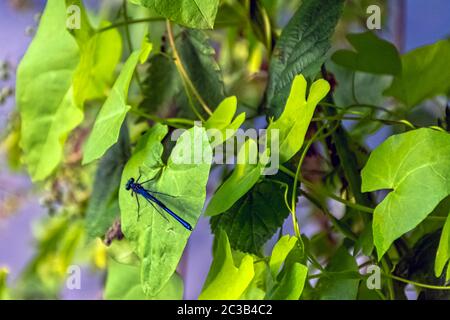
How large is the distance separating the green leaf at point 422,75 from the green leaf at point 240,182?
0.54ft

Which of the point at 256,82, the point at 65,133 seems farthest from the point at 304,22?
the point at 256,82

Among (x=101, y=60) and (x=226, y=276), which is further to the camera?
(x=101, y=60)

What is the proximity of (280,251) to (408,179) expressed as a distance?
8 cm

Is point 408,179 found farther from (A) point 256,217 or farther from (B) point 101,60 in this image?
(B) point 101,60

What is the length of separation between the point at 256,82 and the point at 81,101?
256mm

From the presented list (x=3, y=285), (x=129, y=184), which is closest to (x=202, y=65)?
(x=129, y=184)

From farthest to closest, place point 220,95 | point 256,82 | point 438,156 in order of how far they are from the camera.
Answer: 1. point 256,82
2. point 220,95
3. point 438,156

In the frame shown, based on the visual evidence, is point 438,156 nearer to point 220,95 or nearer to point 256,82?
point 220,95

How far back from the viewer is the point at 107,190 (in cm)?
49

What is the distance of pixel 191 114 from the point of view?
49cm

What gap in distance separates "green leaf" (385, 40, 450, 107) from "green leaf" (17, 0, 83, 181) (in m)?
0.23

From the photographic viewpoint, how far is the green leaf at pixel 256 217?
387mm

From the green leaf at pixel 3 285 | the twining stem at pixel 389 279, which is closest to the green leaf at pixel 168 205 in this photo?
the twining stem at pixel 389 279

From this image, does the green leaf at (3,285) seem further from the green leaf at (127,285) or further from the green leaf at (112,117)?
the green leaf at (112,117)
